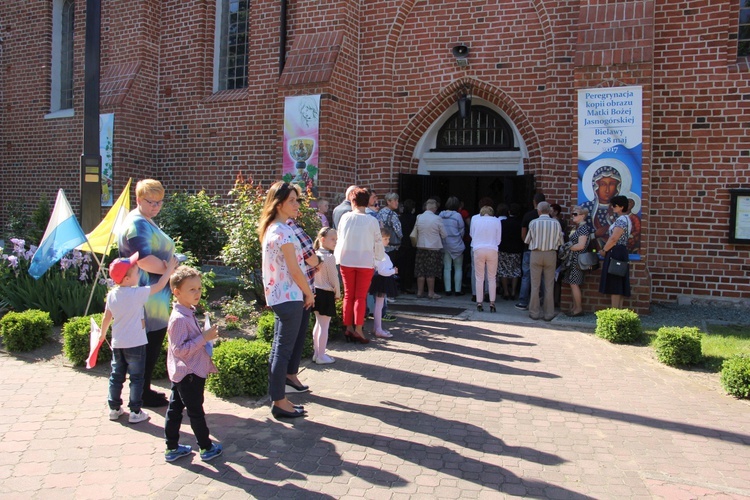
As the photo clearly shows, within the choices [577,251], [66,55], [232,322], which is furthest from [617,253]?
[66,55]

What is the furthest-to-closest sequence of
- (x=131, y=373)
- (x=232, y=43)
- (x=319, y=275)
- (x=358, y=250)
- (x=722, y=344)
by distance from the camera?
1. (x=232, y=43)
2. (x=722, y=344)
3. (x=358, y=250)
4. (x=319, y=275)
5. (x=131, y=373)

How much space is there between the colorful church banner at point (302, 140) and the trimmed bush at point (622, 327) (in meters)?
5.59

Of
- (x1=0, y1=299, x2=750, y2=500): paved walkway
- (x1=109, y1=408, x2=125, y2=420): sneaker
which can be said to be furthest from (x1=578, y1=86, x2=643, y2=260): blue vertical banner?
(x1=109, y1=408, x2=125, y2=420): sneaker

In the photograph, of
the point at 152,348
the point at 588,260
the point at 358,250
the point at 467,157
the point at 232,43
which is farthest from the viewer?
the point at 232,43

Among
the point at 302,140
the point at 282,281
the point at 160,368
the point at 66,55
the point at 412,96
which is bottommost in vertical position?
the point at 160,368

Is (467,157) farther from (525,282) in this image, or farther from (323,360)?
(323,360)

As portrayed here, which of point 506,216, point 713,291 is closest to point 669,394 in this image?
point 713,291

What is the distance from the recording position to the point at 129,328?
15.2ft

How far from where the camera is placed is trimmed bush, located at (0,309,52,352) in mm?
6840

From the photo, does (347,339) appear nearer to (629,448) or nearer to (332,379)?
(332,379)

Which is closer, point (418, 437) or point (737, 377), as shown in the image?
point (418, 437)

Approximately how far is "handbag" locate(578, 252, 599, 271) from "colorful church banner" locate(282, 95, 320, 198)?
4785 mm

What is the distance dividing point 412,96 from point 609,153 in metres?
3.96

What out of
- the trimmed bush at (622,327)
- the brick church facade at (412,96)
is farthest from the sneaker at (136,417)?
the brick church facade at (412,96)
